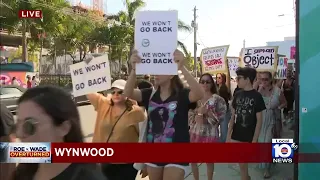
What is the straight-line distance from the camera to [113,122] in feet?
8.95

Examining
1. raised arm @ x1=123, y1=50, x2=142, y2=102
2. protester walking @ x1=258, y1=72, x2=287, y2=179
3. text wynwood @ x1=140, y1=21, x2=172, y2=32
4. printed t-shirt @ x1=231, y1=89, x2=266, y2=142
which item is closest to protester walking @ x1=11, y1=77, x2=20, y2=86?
raised arm @ x1=123, y1=50, x2=142, y2=102

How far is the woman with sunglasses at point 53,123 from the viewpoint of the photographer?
59.4 inches

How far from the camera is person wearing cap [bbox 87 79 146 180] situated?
250cm

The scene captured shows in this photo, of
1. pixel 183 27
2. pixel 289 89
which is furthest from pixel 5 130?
pixel 289 89

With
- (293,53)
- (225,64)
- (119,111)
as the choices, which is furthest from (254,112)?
(119,111)

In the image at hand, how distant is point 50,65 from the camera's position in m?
2.26

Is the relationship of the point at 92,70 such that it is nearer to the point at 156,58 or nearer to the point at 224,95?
the point at 156,58

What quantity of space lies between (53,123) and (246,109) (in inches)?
76.2

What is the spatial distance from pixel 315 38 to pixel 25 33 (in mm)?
1719

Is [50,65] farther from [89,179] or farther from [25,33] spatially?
[89,179]

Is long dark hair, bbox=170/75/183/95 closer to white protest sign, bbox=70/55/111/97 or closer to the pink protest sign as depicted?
white protest sign, bbox=70/55/111/97

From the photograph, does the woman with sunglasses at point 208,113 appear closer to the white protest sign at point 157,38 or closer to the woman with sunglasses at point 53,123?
the white protest sign at point 157,38

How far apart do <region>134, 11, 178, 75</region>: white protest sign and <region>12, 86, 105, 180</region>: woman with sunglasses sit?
738mm

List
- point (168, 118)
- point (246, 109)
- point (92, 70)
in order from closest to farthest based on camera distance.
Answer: point (92, 70), point (168, 118), point (246, 109)
